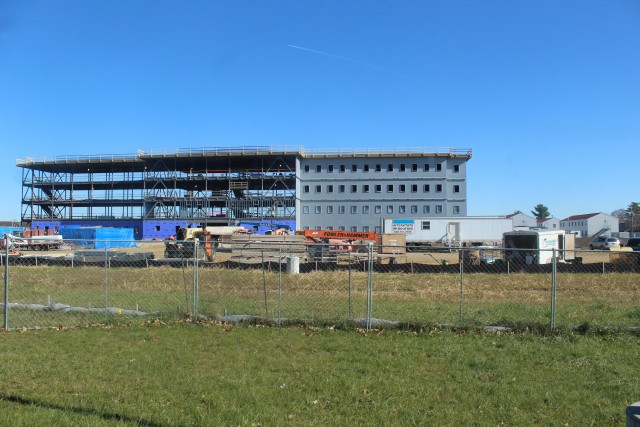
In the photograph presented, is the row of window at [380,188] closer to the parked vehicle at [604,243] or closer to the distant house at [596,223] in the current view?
the parked vehicle at [604,243]

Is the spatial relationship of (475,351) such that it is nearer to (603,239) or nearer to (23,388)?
(23,388)

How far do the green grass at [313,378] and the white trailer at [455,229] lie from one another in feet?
143

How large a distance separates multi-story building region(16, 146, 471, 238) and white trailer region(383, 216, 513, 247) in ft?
68.6

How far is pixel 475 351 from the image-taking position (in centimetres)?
738

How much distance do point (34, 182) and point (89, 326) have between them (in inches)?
3322

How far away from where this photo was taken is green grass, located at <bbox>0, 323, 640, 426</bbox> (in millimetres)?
4766

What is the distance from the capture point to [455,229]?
169 ft

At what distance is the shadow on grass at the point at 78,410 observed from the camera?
4.50m

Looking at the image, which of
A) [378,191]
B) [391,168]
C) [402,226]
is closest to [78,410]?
[402,226]

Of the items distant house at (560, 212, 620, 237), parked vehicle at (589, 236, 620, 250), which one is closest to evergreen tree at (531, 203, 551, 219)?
distant house at (560, 212, 620, 237)

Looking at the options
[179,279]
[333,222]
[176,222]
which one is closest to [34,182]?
[176,222]

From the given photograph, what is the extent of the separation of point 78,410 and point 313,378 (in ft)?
8.48

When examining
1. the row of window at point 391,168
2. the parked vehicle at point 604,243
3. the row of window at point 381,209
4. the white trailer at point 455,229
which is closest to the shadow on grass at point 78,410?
the white trailer at point 455,229

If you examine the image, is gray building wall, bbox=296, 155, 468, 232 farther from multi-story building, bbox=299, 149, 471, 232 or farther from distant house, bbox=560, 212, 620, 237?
distant house, bbox=560, 212, 620, 237
